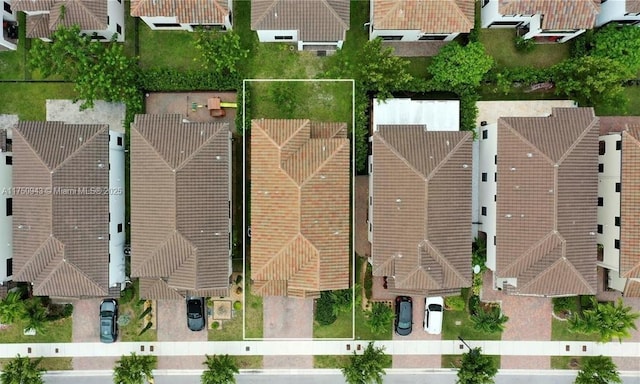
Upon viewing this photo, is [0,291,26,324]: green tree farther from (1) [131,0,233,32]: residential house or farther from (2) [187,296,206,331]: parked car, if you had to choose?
(1) [131,0,233,32]: residential house

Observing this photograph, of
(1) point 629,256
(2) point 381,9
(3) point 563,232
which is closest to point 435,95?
(2) point 381,9

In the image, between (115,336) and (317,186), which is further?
(115,336)

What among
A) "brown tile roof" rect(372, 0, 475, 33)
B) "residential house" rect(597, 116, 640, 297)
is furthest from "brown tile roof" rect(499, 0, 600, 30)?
"residential house" rect(597, 116, 640, 297)

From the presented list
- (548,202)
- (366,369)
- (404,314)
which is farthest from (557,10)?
(366,369)

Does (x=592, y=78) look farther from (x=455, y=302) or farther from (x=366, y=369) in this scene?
(x=366, y=369)

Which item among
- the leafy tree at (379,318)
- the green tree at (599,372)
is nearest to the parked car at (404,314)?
the leafy tree at (379,318)

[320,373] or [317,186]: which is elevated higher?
[317,186]

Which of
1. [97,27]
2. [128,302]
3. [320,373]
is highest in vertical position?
[97,27]

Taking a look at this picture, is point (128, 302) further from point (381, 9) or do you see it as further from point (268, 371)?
point (381, 9)
